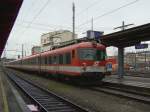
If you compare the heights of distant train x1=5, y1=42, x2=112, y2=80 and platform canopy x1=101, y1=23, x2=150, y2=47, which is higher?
platform canopy x1=101, y1=23, x2=150, y2=47

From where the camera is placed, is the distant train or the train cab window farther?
the train cab window

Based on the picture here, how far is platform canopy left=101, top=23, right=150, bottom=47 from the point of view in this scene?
19.1 m

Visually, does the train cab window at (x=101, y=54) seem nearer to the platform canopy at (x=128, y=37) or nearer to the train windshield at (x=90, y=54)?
the train windshield at (x=90, y=54)

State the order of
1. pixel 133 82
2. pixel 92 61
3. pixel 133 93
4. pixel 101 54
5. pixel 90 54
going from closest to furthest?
pixel 133 93 < pixel 92 61 < pixel 90 54 < pixel 101 54 < pixel 133 82

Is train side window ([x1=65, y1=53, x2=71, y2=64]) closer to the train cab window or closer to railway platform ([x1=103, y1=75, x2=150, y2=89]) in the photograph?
the train cab window

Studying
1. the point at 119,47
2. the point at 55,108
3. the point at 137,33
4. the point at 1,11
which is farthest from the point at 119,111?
the point at 119,47

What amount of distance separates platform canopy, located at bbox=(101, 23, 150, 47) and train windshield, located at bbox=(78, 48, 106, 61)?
1817mm

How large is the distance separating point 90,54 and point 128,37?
3.19 meters

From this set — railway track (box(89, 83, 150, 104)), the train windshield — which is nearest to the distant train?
the train windshield

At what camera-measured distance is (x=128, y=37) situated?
21969 millimetres

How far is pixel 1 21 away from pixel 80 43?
927 centimetres

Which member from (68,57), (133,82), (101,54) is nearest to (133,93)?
(101,54)

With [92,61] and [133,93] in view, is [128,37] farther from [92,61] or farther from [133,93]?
[133,93]

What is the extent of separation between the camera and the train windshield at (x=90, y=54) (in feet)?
67.3
